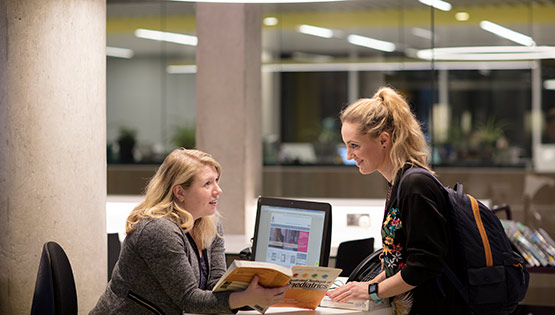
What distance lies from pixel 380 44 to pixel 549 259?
6913 mm

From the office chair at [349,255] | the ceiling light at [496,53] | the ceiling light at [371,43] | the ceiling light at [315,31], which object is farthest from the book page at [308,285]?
the ceiling light at [315,31]

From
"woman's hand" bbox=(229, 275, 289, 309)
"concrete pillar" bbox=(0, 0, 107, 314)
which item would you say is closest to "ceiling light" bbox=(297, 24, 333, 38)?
"concrete pillar" bbox=(0, 0, 107, 314)

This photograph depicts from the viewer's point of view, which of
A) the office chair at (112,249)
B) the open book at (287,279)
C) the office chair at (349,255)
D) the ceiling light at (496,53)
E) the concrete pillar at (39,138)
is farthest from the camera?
the ceiling light at (496,53)

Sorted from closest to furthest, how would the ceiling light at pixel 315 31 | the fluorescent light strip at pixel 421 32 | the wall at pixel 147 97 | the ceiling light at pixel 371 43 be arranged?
the fluorescent light strip at pixel 421 32, the ceiling light at pixel 371 43, the ceiling light at pixel 315 31, the wall at pixel 147 97

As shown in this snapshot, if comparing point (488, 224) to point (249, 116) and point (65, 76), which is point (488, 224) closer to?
point (65, 76)

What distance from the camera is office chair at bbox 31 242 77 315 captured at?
9.55ft

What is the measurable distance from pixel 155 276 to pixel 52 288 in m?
0.54

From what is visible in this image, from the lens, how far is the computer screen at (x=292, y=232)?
2.93 metres

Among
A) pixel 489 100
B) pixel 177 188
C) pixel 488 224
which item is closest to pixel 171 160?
pixel 177 188

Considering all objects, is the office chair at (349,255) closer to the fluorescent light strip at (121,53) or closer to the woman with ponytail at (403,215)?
the woman with ponytail at (403,215)

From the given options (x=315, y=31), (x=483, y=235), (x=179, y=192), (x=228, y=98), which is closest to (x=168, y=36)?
(x=315, y=31)

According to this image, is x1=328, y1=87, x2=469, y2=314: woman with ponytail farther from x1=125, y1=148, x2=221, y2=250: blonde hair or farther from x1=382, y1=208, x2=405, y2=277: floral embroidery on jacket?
x1=125, y1=148, x2=221, y2=250: blonde hair

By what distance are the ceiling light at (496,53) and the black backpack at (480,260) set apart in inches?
144

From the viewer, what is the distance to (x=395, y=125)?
101 inches
